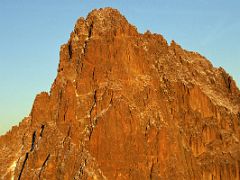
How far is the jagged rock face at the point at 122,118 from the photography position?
108 meters

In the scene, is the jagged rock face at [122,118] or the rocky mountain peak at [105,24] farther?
the rocky mountain peak at [105,24]

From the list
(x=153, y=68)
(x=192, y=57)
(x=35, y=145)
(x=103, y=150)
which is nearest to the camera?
(x=103, y=150)

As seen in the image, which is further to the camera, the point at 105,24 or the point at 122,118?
the point at 105,24

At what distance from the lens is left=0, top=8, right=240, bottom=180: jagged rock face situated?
108 m

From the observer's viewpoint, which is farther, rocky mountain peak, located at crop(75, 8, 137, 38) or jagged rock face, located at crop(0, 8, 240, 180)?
rocky mountain peak, located at crop(75, 8, 137, 38)

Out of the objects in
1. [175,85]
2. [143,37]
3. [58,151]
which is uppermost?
[143,37]

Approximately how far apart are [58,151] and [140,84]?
82.1ft

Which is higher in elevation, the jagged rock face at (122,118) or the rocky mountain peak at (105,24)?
the rocky mountain peak at (105,24)

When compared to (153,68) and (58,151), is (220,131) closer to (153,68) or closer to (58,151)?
(153,68)

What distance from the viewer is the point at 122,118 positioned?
110m

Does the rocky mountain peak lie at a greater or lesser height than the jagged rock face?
greater

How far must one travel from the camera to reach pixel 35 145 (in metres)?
115

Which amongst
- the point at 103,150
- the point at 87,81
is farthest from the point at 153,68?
the point at 103,150

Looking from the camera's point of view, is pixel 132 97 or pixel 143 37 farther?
pixel 143 37
